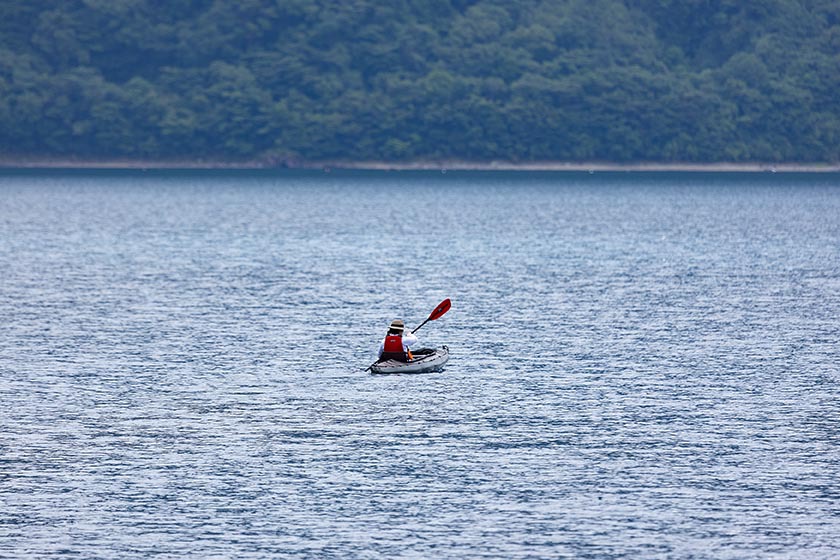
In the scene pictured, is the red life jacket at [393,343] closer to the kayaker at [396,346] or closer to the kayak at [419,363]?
the kayaker at [396,346]

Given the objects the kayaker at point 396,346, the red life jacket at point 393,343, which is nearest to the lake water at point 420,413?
the kayaker at point 396,346

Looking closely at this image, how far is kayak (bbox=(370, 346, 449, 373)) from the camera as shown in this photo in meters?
60.2

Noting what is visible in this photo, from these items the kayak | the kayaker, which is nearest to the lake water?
the kayak

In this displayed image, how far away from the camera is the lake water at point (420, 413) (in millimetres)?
38906

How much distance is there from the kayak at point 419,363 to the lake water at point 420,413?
65 centimetres

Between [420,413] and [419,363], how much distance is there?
7674 millimetres

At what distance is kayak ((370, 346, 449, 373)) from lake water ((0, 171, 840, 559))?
2.14 ft

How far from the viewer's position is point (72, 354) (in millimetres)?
65500

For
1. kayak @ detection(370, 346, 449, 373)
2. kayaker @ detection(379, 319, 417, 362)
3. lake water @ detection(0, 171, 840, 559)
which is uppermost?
kayaker @ detection(379, 319, 417, 362)

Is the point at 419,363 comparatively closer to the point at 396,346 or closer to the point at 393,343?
the point at 396,346

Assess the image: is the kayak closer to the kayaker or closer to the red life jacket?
the kayaker

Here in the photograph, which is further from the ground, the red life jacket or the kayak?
the red life jacket

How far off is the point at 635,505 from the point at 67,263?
7830cm

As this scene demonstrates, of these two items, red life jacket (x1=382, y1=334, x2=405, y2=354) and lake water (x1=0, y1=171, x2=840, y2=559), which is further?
red life jacket (x1=382, y1=334, x2=405, y2=354)
